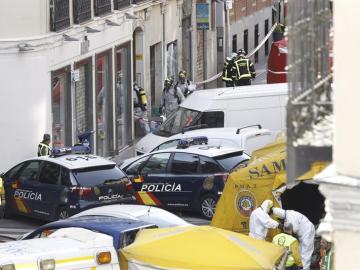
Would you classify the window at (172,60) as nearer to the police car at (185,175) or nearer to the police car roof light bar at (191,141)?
the police car roof light bar at (191,141)

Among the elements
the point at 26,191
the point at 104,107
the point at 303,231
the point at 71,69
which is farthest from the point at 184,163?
the point at 104,107

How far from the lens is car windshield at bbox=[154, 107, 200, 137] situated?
28.9m

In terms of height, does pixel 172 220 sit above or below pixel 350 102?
below

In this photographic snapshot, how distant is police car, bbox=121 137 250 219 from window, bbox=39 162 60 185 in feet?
6.08

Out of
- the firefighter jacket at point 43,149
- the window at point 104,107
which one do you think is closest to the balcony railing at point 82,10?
the window at point 104,107

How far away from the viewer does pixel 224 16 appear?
4766 cm

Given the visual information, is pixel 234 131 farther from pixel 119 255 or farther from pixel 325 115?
pixel 325 115

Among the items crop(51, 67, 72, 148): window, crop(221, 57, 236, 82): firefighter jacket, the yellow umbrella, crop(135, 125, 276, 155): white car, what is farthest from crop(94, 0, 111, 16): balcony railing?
the yellow umbrella

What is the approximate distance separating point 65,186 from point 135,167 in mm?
2551

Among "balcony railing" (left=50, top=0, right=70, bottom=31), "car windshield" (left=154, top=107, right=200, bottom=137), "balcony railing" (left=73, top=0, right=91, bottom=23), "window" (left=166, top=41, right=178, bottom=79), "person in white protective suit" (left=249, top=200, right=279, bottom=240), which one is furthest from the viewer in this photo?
"window" (left=166, top=41, right=178, bottom=79)

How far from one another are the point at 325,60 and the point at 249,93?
20.6 metres

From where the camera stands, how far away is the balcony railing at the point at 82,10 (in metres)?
29.2

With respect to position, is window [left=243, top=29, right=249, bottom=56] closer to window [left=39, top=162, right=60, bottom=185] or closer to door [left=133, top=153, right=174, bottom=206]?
door [left=133, top=153, right=174, bottom=206]

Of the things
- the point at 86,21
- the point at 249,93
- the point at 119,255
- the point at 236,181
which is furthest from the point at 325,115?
the point at 86,21
